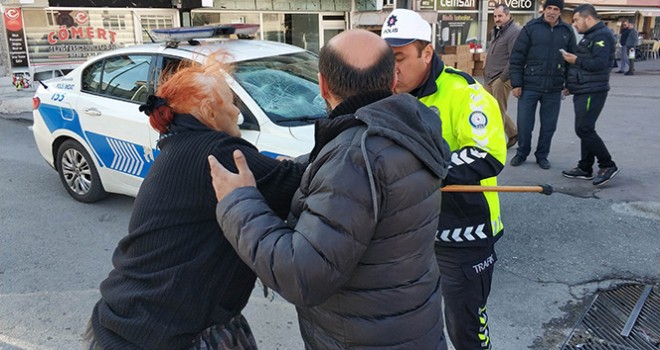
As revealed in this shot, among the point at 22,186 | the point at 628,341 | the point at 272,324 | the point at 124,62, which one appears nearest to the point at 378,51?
the point at 272,324

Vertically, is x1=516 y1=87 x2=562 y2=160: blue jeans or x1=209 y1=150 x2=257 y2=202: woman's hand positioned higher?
x1=209 y1=150 x2=257 y2=202: woman's hand

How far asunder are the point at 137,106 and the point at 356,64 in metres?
3.80

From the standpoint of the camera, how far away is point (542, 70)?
246 inches

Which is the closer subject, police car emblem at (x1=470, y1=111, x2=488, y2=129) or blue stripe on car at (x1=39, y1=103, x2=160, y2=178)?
police car emblem at (x1=470, y1=111, x2=488, y2=129)

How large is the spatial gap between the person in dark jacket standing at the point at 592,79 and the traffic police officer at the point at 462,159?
394cm

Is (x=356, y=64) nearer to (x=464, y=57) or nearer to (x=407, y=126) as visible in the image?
(x=407, y=126)

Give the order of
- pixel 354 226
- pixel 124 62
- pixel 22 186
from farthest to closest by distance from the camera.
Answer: pixel 22 186
pixel 124 62
pixel 354 226

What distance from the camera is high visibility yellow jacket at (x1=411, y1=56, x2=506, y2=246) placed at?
86.1 inches

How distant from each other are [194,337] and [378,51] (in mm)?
970

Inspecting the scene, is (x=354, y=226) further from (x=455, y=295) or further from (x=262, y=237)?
(x=455, y=295)

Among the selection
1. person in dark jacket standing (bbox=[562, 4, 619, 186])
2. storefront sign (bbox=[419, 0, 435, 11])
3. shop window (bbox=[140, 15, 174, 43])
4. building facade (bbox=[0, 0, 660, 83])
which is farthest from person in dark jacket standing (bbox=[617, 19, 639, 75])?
shop window (bbox=[140, 15, 174, 43])

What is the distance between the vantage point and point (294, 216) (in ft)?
4.86

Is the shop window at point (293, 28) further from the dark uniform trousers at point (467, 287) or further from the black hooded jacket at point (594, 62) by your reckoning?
the dark uniform trousers at point (467, 287)

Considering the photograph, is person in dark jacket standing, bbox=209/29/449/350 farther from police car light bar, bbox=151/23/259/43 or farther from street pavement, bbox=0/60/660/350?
police car light bar, bbox=151/23/259/43
